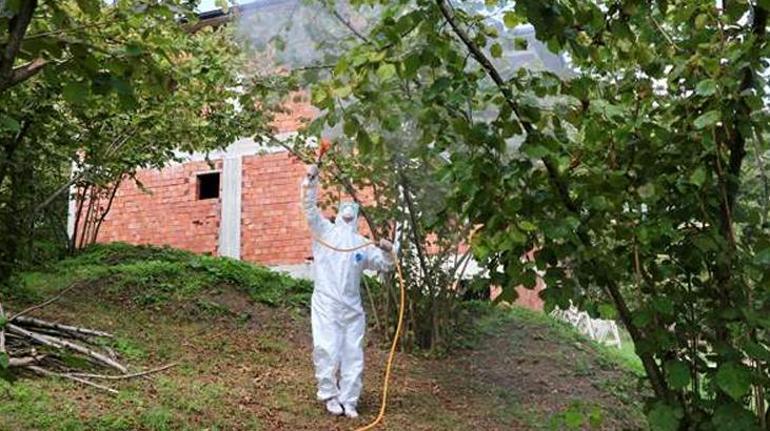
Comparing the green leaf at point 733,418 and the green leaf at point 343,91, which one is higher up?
the green leaf at point 343,91

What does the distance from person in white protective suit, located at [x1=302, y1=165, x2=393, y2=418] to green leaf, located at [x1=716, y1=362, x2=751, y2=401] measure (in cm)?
327

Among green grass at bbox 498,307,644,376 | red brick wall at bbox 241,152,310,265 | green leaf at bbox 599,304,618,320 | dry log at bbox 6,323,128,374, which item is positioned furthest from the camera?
red brick wall at bbox 241,152,310,265

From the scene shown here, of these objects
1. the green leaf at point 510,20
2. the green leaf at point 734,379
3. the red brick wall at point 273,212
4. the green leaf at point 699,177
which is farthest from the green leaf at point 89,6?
the red brick wall at point 273,212

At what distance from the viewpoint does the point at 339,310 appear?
5809 millimetres

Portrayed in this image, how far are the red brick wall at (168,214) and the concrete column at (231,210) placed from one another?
160 millimetres

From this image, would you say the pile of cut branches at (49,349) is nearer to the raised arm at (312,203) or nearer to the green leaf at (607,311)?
the raised arm at (312,203)

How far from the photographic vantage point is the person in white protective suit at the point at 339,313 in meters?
5.78

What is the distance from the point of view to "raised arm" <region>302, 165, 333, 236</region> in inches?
218

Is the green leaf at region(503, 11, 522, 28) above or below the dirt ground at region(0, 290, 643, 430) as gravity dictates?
above

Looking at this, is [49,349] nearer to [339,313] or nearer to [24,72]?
[339,313]

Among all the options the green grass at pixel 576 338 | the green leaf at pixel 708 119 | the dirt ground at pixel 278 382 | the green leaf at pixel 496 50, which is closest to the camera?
the green leaf at pixel 708 119

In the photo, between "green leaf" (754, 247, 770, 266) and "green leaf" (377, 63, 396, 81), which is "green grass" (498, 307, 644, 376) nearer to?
"green leaf" (754, 247, 770, 266)

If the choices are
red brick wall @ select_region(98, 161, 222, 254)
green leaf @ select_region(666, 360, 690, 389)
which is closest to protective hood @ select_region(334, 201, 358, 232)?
green leaf @ select_region(666, 360, 690, 389)

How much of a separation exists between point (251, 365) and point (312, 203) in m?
1.95
